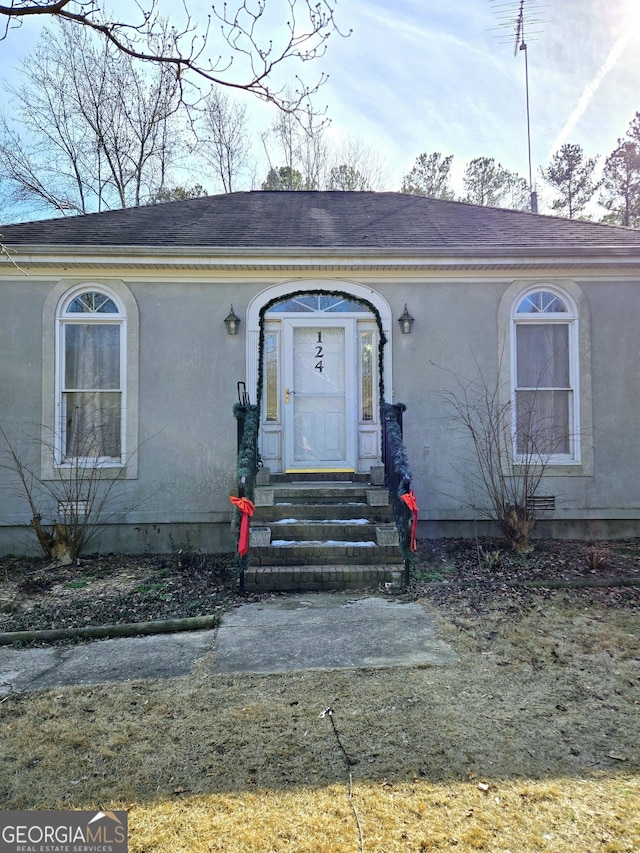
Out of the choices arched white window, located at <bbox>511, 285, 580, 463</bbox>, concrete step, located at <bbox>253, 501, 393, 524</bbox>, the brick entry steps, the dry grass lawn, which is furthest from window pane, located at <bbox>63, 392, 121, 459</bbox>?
arched white window, located at <bbox>511, 285, 580, 463</bbox>


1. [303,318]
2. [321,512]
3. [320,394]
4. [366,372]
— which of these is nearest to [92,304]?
[303,318]

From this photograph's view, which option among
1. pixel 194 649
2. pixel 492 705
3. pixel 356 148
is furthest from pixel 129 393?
pixel 356 148

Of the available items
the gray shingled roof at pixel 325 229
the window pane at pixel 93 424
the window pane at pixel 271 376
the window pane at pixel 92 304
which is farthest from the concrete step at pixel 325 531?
the window pane at pixel 92 304

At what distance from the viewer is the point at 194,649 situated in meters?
3.74

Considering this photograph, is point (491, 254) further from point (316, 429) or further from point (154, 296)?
point (154, 296)

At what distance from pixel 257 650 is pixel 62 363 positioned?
15.7ft

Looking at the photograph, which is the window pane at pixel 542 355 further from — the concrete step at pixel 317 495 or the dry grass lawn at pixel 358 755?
the dry grass lawn at pixel 358 755

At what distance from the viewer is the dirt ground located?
1959mm

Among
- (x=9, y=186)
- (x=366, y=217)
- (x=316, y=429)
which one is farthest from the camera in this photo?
(x=9, y=186)

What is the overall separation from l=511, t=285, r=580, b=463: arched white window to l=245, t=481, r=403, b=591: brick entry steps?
7.99 feet

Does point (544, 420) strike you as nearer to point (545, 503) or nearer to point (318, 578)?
point (545, 503)

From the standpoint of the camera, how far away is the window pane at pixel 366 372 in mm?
6965

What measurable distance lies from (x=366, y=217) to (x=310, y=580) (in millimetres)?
5849

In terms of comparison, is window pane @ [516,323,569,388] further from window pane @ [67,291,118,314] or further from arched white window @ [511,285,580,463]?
window pane @ [67,291,118,314]
